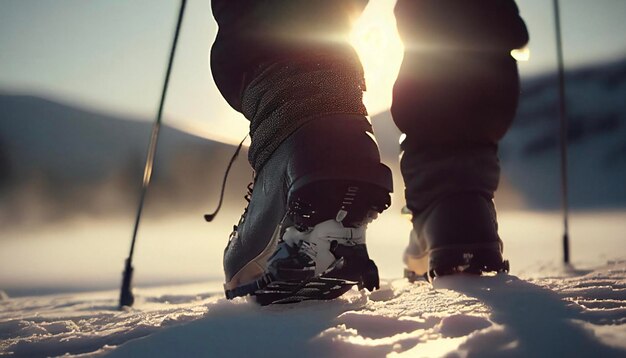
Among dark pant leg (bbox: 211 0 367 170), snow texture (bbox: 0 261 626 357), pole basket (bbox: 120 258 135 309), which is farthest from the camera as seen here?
pole basket (bbox: 120 258 135 309)

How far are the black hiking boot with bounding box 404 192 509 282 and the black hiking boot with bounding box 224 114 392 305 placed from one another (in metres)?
0.45

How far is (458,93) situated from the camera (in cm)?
163

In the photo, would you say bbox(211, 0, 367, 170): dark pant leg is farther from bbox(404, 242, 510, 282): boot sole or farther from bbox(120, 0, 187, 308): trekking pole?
bbox(120, 0, 187, 308): trekking pole

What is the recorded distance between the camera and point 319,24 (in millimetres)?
1224

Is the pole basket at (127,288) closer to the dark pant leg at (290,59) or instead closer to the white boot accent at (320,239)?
the dark pant leg at (290,59)

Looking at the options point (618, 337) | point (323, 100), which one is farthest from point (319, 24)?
point (618, 337)

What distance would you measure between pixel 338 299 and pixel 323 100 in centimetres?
46

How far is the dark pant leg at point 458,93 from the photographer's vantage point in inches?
64.0

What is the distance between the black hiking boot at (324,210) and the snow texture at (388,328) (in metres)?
0.06

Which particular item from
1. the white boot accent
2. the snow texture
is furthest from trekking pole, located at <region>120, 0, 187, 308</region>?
the white boot accent

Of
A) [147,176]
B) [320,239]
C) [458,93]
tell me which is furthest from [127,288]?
[458,93]

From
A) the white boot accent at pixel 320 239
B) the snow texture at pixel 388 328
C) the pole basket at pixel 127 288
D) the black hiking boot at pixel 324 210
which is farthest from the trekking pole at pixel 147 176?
the white boot accent at pixel 320 239

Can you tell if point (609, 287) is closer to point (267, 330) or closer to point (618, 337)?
point (618, 337)

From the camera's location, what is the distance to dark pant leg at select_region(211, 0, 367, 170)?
1.18 metres
